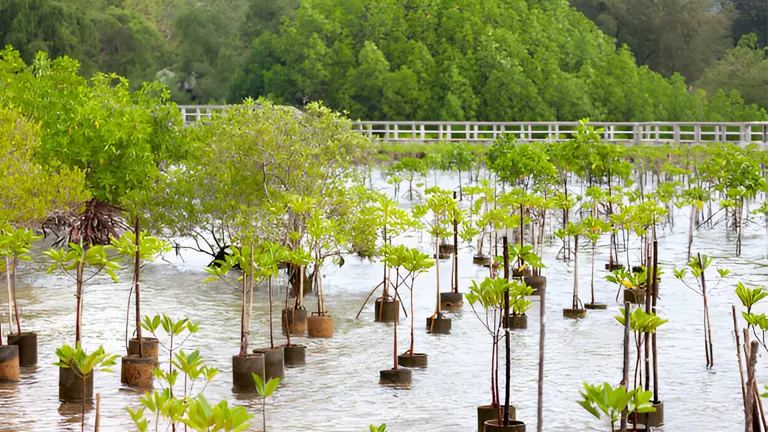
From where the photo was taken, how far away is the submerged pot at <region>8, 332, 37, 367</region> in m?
12.2

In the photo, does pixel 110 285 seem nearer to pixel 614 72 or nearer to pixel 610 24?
pixel 614 72

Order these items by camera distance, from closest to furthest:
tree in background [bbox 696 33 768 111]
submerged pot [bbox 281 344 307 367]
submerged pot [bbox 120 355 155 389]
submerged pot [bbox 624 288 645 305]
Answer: submerged pot [bbox 120 355 155 389] → submerged pot [bbox 281 344 307 367] → submerged pot [bbox 624 288 645 305] → tree in background [bbox 696 33 768 111]

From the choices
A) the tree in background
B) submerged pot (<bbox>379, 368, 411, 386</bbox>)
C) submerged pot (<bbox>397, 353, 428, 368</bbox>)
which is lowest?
submerged pot (<bbox>379, 368, 411, 386</bbox>)

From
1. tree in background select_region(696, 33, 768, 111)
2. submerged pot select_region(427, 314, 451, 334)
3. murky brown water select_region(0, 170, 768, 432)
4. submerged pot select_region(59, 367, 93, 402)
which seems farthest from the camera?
tree in background select_region(696, 33, 768, 111)

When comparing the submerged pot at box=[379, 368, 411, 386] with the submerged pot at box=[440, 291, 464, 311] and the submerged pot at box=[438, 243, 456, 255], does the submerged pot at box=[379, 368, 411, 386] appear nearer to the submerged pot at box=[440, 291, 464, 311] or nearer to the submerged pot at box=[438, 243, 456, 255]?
the submerged pot at box=[440, 291, 464, 311]

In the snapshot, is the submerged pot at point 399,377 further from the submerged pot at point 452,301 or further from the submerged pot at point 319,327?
the submerged pot at point 452,301

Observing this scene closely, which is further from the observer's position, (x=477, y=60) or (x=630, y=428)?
(x=477, y=60)

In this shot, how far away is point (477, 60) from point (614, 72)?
6604mm

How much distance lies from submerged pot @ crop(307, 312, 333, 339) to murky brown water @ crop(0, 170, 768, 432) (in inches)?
7.0

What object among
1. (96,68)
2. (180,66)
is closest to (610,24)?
(180,66)

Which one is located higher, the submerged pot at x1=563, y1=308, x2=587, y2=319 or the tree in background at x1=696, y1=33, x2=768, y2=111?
the tree in background at x1=696, y1=33, x2=768, y2=111

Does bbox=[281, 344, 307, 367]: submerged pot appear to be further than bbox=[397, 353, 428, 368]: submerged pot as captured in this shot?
Yes

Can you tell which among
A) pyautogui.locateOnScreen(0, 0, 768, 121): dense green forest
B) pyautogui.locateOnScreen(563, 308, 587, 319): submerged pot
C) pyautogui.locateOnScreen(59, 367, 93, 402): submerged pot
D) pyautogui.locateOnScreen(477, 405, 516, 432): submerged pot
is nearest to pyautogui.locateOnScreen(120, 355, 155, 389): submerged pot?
pyautogui.locateOnScreen(59, 367, 93, 402): submerged pot

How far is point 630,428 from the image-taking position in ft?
32.4
